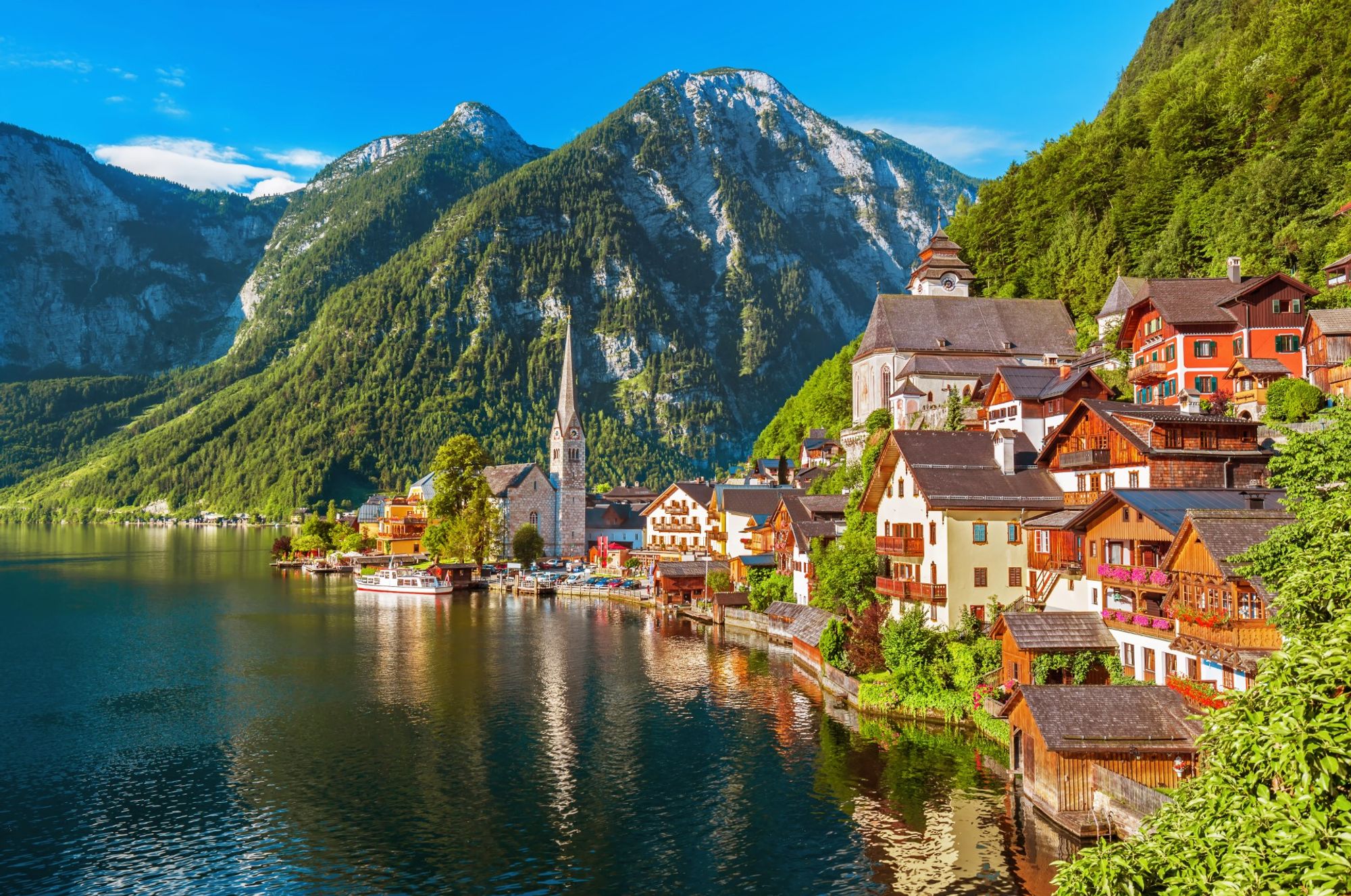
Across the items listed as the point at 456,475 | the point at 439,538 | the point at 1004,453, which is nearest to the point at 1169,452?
the point at 1004,453

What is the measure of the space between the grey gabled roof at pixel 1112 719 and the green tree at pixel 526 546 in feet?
337

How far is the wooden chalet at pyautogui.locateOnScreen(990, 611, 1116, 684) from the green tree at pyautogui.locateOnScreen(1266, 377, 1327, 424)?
21.4 metres

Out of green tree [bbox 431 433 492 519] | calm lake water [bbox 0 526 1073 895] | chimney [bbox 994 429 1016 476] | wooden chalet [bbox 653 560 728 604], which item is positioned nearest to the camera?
calm lake water [bbox 0 526 1073 895]

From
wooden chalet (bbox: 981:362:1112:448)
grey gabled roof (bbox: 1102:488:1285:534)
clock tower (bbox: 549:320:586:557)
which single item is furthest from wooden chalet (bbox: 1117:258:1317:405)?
clock tower (bbox: 549:320:586:557)

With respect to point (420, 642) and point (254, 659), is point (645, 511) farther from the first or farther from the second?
point (254, 659)

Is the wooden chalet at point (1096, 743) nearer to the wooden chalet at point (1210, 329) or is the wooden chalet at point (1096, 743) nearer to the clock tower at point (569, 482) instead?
the wooden chalet at point (1210, 329)

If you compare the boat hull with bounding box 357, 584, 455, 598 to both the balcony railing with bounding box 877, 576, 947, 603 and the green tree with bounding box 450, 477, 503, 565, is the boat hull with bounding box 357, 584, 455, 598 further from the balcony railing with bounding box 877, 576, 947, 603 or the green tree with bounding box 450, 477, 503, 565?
the balcony railing with bounding box 877, 576, 947, 603

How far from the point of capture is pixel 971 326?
88.5m

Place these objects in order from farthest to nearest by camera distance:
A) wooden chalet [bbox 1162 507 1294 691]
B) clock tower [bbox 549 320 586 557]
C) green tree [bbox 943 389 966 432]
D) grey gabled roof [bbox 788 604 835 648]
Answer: clock tower [bbox 549 320 586 557] → green tree [bbox 943 389 966 432] → grey gabled roof [bbox 788 604 835 648] → wooden chalet [bbox 1162 507 1294 691]

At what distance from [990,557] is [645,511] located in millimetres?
81452

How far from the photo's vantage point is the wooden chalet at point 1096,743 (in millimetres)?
29984

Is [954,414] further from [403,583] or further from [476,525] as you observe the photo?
[476,525]

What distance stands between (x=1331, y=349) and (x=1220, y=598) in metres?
32.0

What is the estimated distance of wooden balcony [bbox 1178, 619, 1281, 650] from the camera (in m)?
29.6
